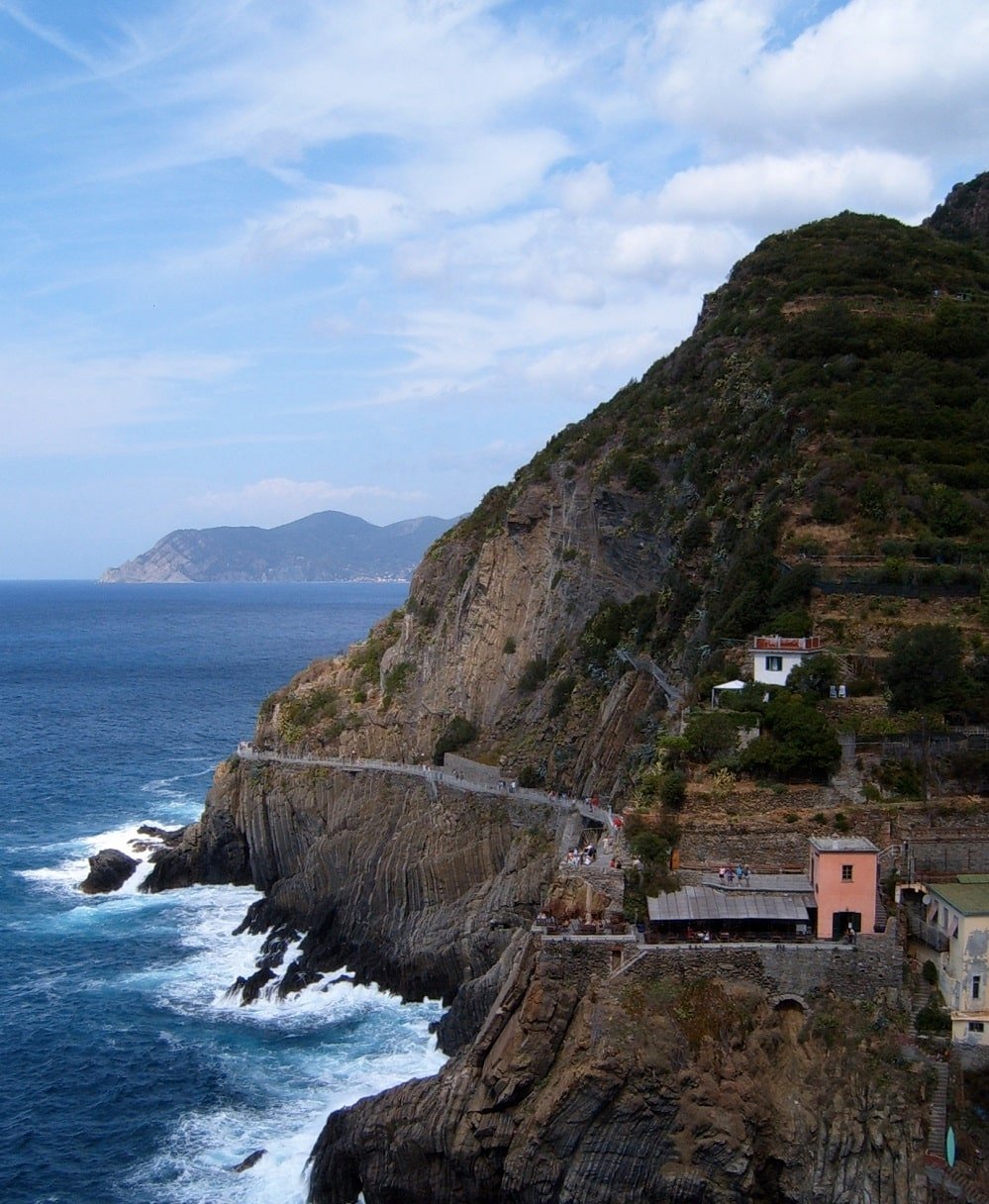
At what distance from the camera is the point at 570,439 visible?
65938 millimetres

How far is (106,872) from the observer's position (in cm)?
5766

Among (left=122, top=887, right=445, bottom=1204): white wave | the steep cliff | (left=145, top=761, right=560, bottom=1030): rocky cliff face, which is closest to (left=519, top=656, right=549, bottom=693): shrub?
the steep cliff

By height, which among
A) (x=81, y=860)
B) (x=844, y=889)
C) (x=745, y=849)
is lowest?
(x=81, y=860)

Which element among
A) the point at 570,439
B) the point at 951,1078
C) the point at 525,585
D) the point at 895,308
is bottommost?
the point at 951,1078

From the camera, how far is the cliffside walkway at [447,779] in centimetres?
4297

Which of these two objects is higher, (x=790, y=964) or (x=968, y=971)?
(x=968, y=971)

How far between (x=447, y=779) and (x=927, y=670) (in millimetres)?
22361

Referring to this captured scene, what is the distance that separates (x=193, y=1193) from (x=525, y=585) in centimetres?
3313

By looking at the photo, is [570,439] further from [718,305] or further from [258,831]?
[258,831]

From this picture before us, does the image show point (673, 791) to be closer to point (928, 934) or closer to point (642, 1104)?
point (928, 934)

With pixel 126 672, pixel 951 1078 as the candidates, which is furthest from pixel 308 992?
pixel 126 672

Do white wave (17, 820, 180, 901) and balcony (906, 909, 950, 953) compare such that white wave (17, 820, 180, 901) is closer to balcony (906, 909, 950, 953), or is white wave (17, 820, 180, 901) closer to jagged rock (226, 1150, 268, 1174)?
jagged rock (226, 1150, 268, 1174)

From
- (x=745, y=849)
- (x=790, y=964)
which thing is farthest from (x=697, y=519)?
(x=790, y=964)

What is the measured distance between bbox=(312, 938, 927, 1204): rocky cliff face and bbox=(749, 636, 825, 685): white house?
11.1 m
